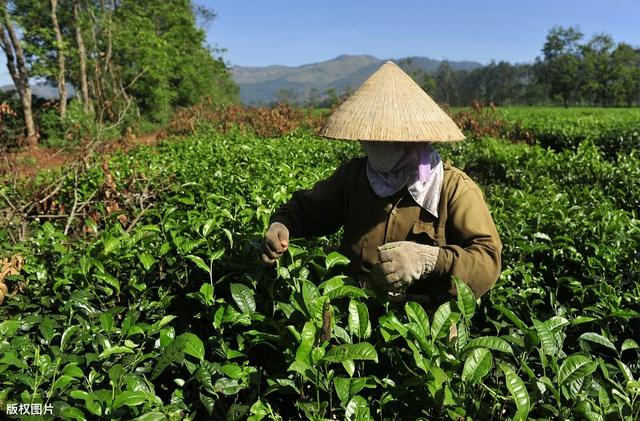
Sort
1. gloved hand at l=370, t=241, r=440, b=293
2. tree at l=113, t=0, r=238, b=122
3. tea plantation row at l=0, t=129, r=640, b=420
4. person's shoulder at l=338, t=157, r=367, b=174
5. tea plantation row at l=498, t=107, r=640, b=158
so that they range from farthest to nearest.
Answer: tree at l=113, t=0, r=238, b=122, tea plantation row at l=498, t=107, r=640, b=158, person's shoulder at l=338, t=157, r=367, b=174, gloved hand at l=370, t=241, r=440, b=293, tea plantation row at l=0, t=129, r=640, b=420

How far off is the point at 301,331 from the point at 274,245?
16.2 inches

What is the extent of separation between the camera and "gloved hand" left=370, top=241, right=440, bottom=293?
1.56 metres

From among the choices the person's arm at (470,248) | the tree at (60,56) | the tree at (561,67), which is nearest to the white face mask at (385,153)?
the person's arm at (470,248)

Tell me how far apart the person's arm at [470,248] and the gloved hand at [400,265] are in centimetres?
5

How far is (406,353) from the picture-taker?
57.1 inches

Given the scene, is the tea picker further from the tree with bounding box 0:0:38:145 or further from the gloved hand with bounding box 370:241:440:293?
the tree with bounding box 0:0:38:145

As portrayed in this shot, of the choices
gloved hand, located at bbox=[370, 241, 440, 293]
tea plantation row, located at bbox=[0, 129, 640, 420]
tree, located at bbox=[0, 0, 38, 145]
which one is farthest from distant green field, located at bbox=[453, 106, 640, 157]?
tree, located at bbox=[0, 0, 38, 145]

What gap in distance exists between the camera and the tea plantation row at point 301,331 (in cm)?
126

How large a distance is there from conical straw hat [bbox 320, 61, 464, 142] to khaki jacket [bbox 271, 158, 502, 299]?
26 centimetres

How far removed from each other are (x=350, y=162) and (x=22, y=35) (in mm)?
16279

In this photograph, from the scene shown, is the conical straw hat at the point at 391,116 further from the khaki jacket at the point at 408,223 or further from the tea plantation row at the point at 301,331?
the tea plantation row at the point at 301,331

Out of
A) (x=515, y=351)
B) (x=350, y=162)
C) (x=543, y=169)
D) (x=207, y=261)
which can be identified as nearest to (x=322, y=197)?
(x=350, y=162)

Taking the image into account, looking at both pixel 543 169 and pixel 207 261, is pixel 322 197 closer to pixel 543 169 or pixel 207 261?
pixel 207 261

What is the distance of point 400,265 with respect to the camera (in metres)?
1.56
